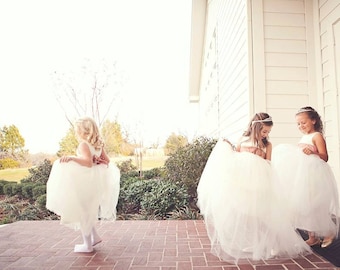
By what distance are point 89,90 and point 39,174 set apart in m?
2.96

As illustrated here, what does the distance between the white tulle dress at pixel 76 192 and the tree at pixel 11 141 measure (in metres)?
5.32

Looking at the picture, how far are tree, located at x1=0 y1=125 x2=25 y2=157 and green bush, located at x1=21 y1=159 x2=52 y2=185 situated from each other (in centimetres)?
63

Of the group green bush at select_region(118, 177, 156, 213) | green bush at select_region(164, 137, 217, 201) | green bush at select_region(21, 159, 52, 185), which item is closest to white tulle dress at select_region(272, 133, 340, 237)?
green bush at select_region(164, 137, 217, 201)

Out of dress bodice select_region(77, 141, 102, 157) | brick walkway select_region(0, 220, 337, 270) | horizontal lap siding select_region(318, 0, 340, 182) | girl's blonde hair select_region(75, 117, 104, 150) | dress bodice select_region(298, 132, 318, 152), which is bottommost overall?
brick walkway select_region(0, 220, 337, 270)

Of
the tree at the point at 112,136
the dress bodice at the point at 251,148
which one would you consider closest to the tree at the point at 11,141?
the tree at the point at 112,136

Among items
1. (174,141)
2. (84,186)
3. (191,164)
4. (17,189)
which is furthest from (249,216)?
(174,141)

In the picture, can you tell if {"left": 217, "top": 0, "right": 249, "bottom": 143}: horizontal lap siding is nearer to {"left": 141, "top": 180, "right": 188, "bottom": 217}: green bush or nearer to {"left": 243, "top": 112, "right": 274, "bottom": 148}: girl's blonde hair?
{"left": 243, "top": 112, "right": 274, "bottom": 148}: girl's blonde hair

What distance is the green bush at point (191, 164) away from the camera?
20.5 ft

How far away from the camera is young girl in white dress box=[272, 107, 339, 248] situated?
304 cm

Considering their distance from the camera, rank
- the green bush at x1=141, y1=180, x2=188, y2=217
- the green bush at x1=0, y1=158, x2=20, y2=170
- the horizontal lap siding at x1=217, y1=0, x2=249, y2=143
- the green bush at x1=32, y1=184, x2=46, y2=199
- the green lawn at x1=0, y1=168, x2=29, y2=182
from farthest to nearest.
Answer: the green lawn at x1=0, y1=168, x2=29, y2=182, the green bush at x1=0, y1=158, x2=20, y2=170, the green bush at x1=32, y1=184, x2=46, y2=199, the green bush at x1=141, y1=180, x2=188, y2=217, the horizontal lap siding at x1=217, y1=0, x2=249, y2=143

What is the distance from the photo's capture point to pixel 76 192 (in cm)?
312

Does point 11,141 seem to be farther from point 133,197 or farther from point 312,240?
point 312,240

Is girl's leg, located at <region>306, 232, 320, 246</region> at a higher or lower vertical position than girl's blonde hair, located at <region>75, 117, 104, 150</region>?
lower

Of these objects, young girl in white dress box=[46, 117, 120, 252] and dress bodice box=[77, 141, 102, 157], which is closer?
young girl in white dress box=[46, 117, 120, 252]
